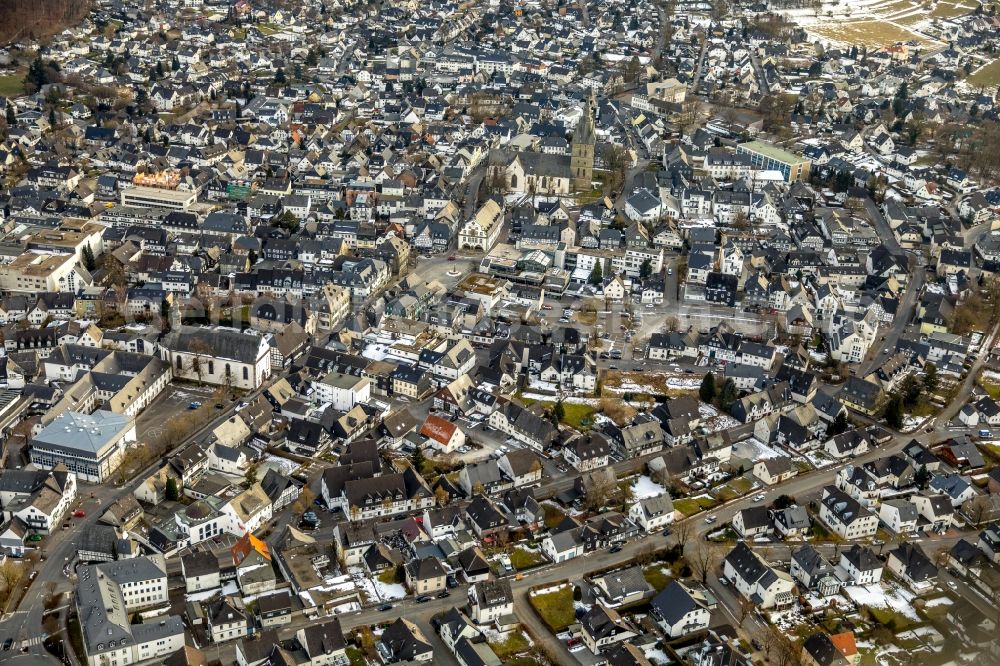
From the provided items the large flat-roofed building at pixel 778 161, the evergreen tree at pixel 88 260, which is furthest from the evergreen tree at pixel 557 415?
the large flat-roofed building at pixel 778 161

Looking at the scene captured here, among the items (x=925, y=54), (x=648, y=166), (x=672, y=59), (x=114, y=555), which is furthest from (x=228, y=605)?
(x=925, y=54)

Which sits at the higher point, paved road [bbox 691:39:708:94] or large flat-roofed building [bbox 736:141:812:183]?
paved road [bbox 691:39:708:94]

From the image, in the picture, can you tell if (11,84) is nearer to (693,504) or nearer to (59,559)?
(59,559)

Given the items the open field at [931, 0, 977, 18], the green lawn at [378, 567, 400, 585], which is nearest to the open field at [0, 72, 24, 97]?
the green lawn at [378, 567, 400, 585]

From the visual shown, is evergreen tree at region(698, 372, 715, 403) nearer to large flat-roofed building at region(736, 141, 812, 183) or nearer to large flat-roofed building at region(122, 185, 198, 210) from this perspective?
large flat-roofed building at region(736, 141, 812, 183)

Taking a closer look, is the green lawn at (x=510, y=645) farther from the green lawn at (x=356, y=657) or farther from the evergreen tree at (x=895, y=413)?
the evergreen tree at (x=895, y=413)

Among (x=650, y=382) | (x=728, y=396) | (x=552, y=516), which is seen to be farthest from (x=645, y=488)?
(x=650, y=382)

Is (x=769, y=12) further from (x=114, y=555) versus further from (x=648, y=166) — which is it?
(x=114, y=555)
